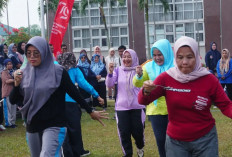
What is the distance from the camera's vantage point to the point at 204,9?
1572 inches

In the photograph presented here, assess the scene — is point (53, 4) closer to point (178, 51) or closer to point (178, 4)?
point (178, 4)

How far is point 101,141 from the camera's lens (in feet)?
31.3

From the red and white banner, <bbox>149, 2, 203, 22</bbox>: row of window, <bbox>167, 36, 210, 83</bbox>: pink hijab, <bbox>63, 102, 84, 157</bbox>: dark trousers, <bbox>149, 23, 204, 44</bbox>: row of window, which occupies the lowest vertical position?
<bbox>63, 102, 84, 157</bbox>: dark trousers

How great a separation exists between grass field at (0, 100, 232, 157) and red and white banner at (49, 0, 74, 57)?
8.00ft

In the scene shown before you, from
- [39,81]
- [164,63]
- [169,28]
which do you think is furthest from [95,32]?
[39,81]

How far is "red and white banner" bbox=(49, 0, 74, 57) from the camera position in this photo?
12.0m

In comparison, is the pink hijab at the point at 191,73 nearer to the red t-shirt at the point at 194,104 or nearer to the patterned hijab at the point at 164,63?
the red t-shirt at the point at 194,104

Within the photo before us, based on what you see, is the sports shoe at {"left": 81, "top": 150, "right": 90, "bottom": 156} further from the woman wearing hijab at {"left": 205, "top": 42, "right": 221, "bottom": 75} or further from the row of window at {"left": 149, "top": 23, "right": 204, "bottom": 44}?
the row of window at {"left": 149, "top": 23, "right": 204, "bottom": 44}

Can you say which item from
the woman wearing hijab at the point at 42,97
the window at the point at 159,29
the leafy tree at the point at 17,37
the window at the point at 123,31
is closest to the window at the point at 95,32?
the window at the point at 123,31

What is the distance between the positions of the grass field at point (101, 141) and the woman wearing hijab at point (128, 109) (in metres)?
0.77

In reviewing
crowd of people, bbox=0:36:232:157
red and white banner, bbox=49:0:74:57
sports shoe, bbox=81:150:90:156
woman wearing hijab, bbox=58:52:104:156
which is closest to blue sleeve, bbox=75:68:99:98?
woman wearing hijab, bbox=58:52:104:156

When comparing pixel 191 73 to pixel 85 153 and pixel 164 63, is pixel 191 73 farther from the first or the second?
pixel 85 153

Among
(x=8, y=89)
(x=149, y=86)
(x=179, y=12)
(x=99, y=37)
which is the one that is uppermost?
(x=179, y=12)

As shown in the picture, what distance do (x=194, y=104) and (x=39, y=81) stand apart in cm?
181
